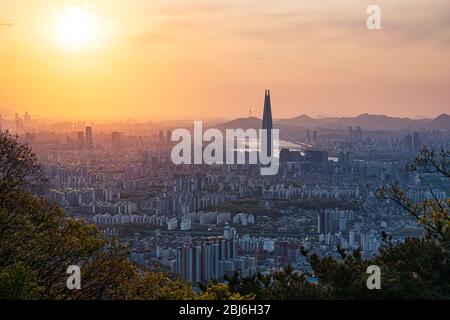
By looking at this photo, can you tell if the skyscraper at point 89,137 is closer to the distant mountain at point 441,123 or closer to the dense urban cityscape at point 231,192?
the dense urban cityscape at point 231,192

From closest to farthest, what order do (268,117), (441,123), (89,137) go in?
(268,117)
(441,123)
(89,137)

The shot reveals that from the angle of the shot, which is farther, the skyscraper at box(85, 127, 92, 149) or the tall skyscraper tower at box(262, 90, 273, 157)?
the skyscraper at box(85, 127, 92, 149)

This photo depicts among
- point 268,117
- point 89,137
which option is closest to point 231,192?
point 268,117

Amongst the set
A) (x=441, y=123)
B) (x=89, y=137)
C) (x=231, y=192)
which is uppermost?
(x=441, y=123)

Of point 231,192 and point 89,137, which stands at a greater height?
point 89,137

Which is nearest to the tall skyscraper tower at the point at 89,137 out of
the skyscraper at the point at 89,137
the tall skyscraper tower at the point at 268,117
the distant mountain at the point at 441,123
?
the skyscraper at the point at 89,137

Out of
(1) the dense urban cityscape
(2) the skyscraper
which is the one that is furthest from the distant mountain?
(2) the skyscraper

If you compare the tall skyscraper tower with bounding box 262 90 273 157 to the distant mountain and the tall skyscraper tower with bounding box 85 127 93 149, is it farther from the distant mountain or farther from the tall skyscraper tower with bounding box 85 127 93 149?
the tall skyscraper tower with bounding box 85 127 93 149

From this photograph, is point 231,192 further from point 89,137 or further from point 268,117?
point 89,137

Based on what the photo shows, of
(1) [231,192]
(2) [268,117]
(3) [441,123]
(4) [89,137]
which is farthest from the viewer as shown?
(4) [89,137]

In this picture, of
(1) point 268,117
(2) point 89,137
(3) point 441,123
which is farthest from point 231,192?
(3) point 441,123

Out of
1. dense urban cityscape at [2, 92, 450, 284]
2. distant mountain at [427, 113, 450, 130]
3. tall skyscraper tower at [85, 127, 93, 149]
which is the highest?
distant mountain at [427, 113, 450, 130]

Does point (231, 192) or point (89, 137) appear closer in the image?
point (231, 192)
